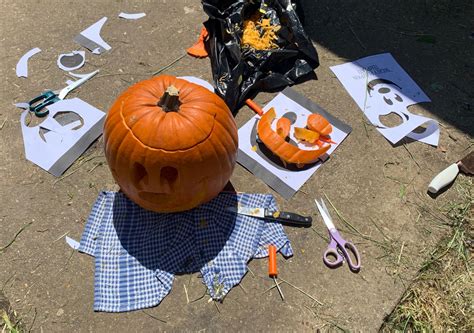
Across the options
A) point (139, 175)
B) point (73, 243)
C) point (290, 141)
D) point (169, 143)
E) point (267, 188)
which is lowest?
point (73, 243)

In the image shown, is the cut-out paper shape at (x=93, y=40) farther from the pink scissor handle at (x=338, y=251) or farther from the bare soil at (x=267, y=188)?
the pink scissor handle at (x=338, y=251)

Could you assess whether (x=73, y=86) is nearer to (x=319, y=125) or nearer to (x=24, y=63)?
(x=24, y=63)

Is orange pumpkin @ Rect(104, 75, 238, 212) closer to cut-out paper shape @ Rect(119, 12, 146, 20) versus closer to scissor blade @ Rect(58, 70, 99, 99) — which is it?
scissor blade @ Rect(58, 70, 99, 99)

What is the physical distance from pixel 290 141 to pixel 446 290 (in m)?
1.21

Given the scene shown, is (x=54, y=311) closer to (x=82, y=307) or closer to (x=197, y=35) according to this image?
(x=82, y=307)

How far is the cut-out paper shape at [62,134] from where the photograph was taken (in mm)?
2598

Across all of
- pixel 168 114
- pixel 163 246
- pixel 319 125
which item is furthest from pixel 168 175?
pixel 319 125

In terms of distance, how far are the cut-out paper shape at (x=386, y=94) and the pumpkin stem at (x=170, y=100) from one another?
152 cm

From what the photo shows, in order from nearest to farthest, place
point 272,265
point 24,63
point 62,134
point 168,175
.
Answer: point 168,175
point 272,265
point 62,134
point 24,63

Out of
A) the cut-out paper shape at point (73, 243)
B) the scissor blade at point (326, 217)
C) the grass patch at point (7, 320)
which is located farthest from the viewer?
the scissor blade at point (326, 217)

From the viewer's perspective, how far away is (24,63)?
3043 mm

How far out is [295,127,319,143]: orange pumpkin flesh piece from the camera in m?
2.74

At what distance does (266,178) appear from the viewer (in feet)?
8.57

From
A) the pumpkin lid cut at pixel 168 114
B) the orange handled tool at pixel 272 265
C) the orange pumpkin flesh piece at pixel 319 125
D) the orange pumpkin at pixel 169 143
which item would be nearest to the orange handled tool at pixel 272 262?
the orange handled tool at pixel 272 265
